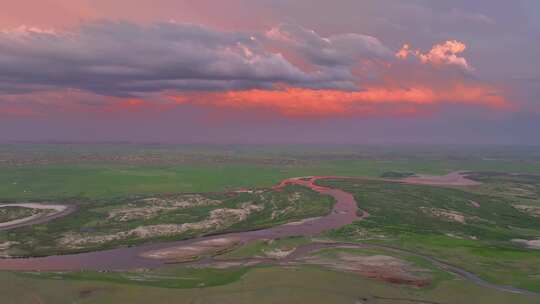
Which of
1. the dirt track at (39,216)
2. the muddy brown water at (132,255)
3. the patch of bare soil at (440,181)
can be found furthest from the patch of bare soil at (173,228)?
the patch of bare soil at (440,181)

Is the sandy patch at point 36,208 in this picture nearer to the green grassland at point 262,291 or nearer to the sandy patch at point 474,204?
the green grassland at point 262,291

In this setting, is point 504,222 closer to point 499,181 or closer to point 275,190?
point 275,190

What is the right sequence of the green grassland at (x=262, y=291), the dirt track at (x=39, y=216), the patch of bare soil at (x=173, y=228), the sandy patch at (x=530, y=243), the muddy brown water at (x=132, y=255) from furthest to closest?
the dirt track at (x=39, y=216) < the sandy patch at (x=530, y=243) < the patch of bare soil at (x=173, y=228) < the muddy brown water at (x=132, y=255) < the green grassland at (x=262, y=291)

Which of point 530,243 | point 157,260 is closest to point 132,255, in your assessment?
point 157,260

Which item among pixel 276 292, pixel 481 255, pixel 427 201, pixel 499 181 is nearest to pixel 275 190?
pixel 427 201

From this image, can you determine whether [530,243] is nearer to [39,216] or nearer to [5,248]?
[5,248]

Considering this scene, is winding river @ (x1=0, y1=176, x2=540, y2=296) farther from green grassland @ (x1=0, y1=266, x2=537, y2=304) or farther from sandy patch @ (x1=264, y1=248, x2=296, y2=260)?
green grassland @ (x1=0, y1=266, x2=537, y2=304)

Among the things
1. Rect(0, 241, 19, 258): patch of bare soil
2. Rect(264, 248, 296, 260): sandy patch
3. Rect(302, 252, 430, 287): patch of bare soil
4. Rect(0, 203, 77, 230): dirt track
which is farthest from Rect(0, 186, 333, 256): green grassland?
Rect(302, 252, 430, 287): patch of bare soil
